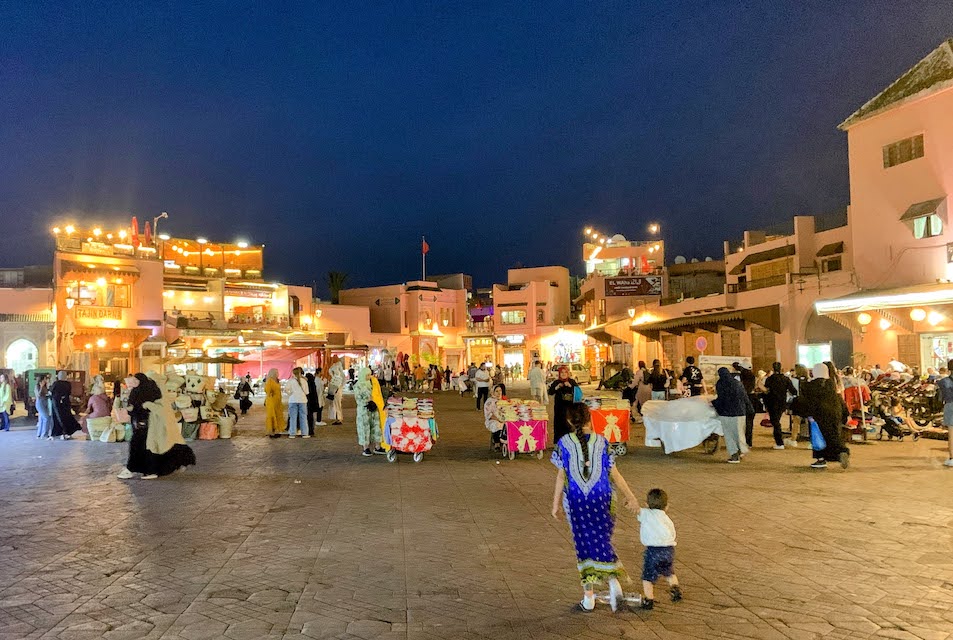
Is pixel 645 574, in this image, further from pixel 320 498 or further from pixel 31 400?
pixel 31 400

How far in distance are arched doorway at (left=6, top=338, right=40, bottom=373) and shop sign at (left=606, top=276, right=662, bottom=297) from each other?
28787mm

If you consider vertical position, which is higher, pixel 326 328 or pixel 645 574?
A: pixel 326 328

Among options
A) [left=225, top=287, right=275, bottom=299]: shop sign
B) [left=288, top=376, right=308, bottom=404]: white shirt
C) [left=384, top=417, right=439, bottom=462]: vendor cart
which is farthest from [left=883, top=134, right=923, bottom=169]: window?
[left=225, top=287, right=275, bottom=299]: shop sign

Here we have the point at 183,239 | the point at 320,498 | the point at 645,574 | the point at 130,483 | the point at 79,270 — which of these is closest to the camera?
the point at 645,574

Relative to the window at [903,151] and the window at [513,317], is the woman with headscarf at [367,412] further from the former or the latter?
the window at [513,317]

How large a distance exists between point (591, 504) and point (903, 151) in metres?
20.1

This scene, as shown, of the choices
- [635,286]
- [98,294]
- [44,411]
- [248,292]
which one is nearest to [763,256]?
[635,286]

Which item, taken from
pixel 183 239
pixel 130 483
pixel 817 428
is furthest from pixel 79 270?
pixel 817 428

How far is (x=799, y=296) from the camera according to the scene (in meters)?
24.9

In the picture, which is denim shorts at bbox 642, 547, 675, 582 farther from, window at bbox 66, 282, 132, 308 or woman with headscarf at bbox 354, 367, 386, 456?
window at bbox 66, 282, 132, 308

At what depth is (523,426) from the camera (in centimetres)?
1238

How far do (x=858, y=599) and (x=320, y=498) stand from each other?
6174mm

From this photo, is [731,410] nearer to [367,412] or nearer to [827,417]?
[827,417]

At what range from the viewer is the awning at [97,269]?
106ft
